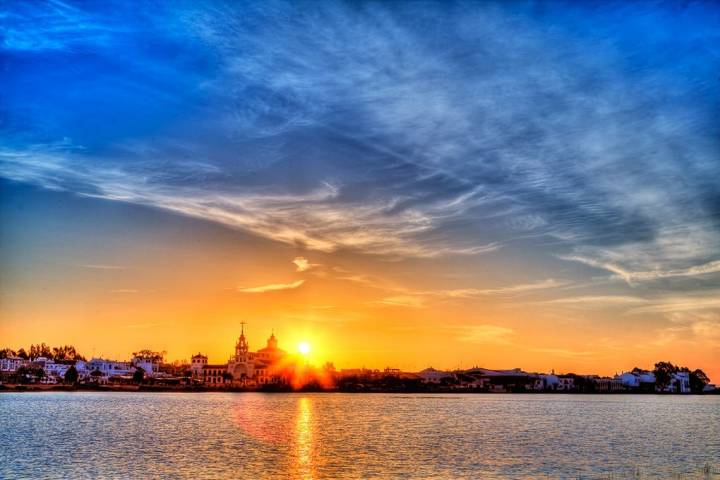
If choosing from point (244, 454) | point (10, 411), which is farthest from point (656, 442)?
point (10, 411)

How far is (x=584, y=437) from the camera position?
80.5 metres

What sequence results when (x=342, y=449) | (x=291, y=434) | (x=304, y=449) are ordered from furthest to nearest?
(x=291, y=434) < (x=304, y=449) < (x=342, y=449)

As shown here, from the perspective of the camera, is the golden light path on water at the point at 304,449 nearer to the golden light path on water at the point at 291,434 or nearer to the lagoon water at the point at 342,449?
the golden light path on water at the point at 291,434

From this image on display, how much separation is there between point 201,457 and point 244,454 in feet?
13.7

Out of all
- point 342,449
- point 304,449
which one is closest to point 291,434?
point 304,449

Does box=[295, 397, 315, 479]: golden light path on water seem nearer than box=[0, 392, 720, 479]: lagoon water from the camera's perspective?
No

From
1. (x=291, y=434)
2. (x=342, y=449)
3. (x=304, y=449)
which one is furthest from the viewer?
(x=291, y=434)

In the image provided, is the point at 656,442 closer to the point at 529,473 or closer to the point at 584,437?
the point at 584,437

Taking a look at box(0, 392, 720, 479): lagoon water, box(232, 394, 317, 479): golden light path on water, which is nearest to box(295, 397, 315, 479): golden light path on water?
box(232, 394, 317, 479): golden light path on water

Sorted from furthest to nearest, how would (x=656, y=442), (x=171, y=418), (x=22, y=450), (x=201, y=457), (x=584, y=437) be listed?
1. (x=171, y=418)
2. (x=584, y=437)
3. (x=656, y=442)
4. (x=22, y=450)
5. (x=201, y=457)

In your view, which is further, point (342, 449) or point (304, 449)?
point (304, 449)

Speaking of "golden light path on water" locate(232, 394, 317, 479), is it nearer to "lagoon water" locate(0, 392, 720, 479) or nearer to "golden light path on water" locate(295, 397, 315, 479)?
"golden light path on water" locate(295, 397, 315, 479)

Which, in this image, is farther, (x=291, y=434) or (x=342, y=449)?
(x=291, y=434)

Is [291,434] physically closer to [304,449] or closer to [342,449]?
[304,449]
